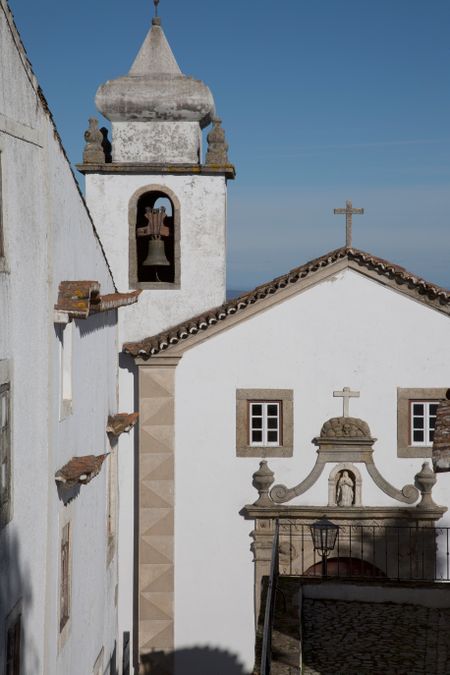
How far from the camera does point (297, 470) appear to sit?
2008 centimetres

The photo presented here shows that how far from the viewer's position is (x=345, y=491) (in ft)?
65.6

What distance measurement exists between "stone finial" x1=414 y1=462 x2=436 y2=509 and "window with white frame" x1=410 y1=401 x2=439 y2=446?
423 millimetres

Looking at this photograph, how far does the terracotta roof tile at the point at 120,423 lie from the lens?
18000 mm

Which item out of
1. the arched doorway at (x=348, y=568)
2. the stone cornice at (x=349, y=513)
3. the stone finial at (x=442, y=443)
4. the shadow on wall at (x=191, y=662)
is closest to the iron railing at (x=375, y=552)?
the arched doorway at (x=348, y=568)

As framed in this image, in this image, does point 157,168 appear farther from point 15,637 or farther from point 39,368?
point 15,637

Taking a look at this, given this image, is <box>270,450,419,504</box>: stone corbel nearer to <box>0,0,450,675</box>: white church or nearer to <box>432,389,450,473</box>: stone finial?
<box>0,0,450,675</box>: white church

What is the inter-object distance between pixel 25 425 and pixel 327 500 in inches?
369

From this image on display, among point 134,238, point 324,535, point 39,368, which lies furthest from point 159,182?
point 39,368

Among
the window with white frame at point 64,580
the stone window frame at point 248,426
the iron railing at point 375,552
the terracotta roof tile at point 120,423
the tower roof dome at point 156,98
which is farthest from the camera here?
the tower roof dome at point 156,98

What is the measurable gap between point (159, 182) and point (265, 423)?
4585 millimetres

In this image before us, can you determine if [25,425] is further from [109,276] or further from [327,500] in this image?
[327,500]

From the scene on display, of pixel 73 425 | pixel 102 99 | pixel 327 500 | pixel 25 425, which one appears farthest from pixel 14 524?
pixel 102 99

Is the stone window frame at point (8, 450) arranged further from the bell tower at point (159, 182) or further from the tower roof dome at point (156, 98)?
the tower roof dome at point (156, 98)

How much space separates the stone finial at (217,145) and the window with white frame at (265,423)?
14.0 ft
